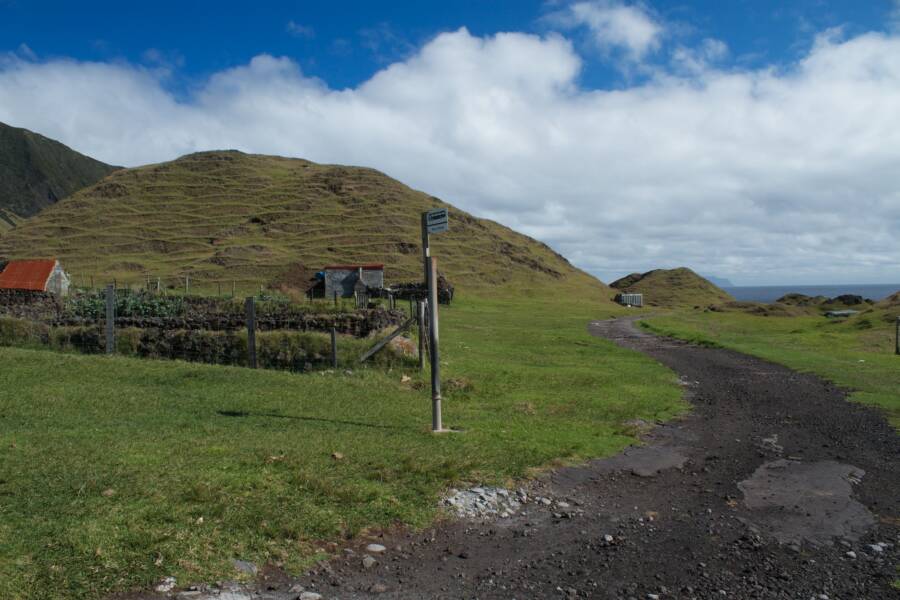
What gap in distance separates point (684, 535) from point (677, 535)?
86mm

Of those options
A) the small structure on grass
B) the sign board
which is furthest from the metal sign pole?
the small structure on grass

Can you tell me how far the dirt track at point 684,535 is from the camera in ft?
20.9

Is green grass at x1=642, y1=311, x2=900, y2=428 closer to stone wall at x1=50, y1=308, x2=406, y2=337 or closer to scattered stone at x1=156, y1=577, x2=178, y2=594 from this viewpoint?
stone wall at x1=50, y1=308, x2=406, y2=337

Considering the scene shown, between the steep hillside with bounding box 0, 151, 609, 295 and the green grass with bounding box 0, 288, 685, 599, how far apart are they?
2814 inches

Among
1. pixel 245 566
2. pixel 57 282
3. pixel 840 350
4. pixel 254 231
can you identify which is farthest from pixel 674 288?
pixel 245 566

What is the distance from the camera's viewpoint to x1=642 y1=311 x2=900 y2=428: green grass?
791 inches

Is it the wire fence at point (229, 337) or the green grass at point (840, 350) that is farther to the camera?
the green grass at point (840, 350)

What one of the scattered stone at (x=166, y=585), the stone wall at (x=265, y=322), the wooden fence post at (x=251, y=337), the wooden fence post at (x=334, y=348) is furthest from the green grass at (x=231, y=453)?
the stone wall at (x=265, y=322)

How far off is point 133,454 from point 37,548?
3127mm

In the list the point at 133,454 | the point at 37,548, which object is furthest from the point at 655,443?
the point at 37,548

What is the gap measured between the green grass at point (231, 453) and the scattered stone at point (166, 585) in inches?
3.5

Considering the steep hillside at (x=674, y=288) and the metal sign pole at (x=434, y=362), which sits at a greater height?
the steep hillside at (x=674, y=288)

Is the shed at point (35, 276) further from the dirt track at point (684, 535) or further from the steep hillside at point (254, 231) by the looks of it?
the dirt track at point (684, 535)

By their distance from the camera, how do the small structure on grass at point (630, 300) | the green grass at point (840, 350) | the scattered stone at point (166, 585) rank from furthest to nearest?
the small structure on grass at point (630, 300)
the green grass at point (840, 350)
the scattered stone at point (166, 585)
